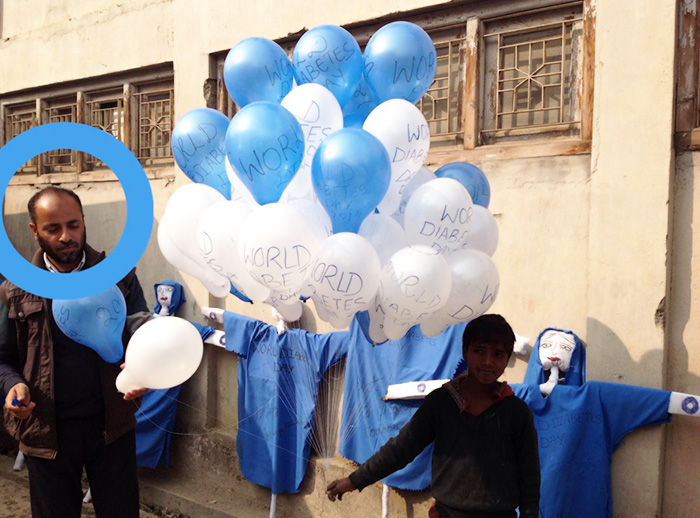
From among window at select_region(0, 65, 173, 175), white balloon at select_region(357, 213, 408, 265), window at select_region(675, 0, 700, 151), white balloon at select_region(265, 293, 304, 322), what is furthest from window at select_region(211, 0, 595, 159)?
window at select_region(0, 65, 173, 175)

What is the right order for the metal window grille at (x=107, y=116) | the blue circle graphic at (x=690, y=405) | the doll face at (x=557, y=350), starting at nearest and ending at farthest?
the blue circle graphic at (x=690, y=405) → the doll face at (x=557, y=350) → the metal window grille at (x=107, y=116)

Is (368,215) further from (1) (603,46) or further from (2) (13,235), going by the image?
(2) (13,235)

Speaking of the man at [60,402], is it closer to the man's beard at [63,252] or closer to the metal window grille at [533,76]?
the man's beard at [63,252]

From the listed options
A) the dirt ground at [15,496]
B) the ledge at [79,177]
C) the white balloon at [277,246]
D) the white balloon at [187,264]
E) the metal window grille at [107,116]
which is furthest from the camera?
the metal window grille at [107,116]

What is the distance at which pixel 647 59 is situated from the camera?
295 cm

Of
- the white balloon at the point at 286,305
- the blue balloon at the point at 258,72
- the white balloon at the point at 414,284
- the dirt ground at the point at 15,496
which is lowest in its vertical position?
the dirt ground at the point at 15,496

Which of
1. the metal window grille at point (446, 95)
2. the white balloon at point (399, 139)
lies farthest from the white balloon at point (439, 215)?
the metal window grille at point (446, 95)

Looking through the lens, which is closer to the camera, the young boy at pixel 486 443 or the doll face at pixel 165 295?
the young boy at pixel 486 443

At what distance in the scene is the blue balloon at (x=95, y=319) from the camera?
209cm

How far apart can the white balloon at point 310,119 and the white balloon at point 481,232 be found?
0.59m

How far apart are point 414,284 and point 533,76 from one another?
1991 mm

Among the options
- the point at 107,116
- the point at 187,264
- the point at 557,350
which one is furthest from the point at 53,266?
the point at 107,116

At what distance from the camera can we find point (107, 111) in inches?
215

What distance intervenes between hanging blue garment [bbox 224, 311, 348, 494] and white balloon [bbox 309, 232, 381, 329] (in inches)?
79.5
